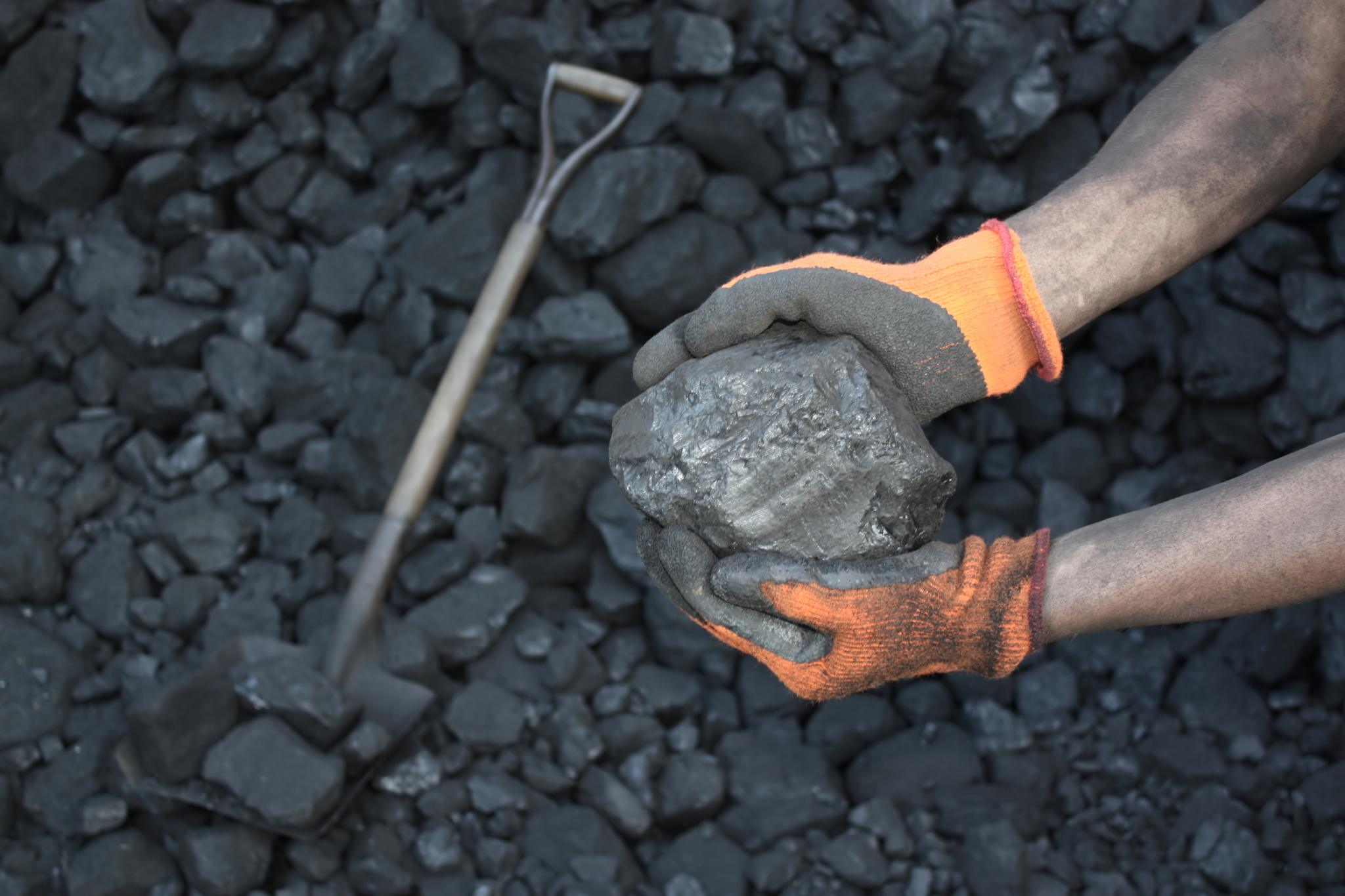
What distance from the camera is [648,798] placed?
323cm

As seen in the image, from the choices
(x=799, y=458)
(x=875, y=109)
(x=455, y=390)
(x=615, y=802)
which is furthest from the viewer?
(x=875, y=109)

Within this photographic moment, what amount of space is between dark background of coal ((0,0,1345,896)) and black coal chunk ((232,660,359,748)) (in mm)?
250

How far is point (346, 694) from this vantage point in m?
3.15

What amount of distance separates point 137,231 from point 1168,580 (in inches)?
144

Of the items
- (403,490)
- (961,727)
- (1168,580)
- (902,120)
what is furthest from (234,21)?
(1168,580)

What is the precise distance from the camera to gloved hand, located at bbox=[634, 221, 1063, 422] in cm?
206

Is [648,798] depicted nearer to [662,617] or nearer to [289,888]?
[662,617]

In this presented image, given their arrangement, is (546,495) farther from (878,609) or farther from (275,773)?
(878,609)

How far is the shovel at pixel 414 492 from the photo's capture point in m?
3.21

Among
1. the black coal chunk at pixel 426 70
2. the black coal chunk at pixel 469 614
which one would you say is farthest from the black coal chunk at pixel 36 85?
the black coal chunk at pixel 469 614

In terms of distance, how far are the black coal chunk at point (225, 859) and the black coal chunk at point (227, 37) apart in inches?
101

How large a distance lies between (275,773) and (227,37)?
2575mm

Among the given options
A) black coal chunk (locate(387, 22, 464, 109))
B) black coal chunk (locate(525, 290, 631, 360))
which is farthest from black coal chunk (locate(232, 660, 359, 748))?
black coal chunk (locate(387, 22, 464, 109))

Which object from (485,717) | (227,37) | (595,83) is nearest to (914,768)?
(485,717)
